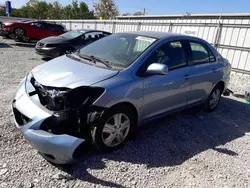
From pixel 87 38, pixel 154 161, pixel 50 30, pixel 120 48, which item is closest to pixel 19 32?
pixel 50 30

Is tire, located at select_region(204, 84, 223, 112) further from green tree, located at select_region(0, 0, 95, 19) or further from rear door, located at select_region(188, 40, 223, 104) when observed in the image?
green tree, located at select_region(0, 0, 95, 19)

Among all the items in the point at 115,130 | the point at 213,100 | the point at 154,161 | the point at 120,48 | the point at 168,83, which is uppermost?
the point at 120,48

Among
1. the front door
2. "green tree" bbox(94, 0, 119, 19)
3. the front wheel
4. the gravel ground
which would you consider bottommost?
the gravel ground

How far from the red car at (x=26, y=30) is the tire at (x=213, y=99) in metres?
12.0

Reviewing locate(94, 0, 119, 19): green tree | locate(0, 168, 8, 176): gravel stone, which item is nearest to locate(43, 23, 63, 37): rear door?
locate(0, 168, 8, 176): gravel stone

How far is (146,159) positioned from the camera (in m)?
3.17

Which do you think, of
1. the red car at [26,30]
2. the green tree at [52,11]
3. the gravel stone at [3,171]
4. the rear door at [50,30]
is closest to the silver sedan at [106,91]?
the gravel stone at [3,171]

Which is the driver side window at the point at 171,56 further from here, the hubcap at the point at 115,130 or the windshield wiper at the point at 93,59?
the hubcap at the point at 115,130

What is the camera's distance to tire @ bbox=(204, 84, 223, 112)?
196 inches

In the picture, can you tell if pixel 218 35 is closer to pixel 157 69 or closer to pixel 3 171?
pixel 157 69

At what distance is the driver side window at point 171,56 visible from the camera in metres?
3.61

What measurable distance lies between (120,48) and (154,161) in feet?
5.89

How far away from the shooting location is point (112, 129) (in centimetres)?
313

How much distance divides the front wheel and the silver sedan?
644 mm
